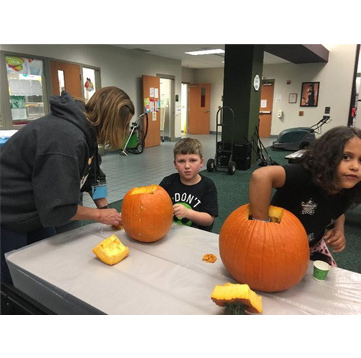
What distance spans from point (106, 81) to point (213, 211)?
6.60m

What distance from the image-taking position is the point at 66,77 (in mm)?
6242

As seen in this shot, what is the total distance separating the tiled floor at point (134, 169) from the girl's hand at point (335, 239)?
2.89 metres

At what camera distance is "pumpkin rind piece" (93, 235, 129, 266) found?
1.01 m

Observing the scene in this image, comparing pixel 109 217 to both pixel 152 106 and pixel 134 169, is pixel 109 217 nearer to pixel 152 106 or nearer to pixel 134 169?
pixel 134 169

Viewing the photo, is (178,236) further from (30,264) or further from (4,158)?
(4,158)

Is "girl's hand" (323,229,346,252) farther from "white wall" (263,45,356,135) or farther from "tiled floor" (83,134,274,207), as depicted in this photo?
"white wall" (263,45,356,135)

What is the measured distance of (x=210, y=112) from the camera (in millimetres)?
12836

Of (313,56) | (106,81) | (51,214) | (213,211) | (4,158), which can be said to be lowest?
(213,211)

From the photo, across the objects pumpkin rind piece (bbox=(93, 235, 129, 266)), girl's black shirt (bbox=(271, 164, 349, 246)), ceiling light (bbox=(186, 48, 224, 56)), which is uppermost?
ceiling light (bbox=(186, 48, 224, 56))

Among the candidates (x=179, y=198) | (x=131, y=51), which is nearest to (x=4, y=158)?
(x=179, y=198)

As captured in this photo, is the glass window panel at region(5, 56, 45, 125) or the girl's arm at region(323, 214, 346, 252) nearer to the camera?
the girl's arm at region(323, 214, 346, 252)

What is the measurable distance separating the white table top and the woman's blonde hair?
0.44m

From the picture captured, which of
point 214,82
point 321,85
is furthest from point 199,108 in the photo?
point 321,85

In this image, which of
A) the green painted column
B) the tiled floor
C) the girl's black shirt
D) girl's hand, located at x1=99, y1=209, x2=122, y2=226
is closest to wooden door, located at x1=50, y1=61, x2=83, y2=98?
the tiled floor
